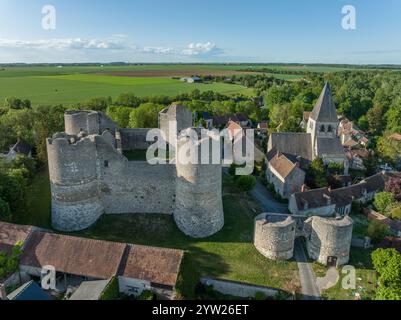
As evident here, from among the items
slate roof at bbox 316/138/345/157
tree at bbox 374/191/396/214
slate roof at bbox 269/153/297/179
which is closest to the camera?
tree at bbox 374/191/396/214

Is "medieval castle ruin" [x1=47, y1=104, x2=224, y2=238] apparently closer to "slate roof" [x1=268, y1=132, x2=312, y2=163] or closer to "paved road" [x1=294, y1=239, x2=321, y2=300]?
"paved road" [x1=294, y1=239, x2=321, y2=300]

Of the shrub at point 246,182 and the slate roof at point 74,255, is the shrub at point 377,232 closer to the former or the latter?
the shrub at point 246,182

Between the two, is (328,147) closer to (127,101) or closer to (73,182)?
(73,182)

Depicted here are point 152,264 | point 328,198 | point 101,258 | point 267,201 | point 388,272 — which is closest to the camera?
point 152,264

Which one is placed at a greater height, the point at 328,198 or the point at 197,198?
the point at 197,198

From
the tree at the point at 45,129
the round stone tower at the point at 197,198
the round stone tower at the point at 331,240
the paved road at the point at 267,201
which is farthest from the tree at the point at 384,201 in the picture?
the tree at the point at 45,129

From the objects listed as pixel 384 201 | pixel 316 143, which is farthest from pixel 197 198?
pixel 316 143

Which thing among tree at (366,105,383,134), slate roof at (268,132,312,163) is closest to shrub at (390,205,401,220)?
slate roof at (268,132,312,163)
